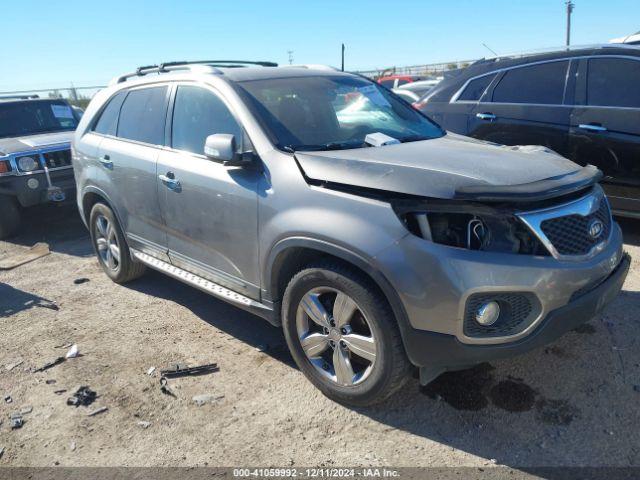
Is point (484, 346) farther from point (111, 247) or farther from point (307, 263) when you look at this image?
point (111, 247)

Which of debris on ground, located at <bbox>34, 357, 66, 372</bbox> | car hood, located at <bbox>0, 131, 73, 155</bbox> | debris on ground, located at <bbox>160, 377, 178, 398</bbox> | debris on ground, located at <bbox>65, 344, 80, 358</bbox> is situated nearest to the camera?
debris on ground, located at <bbox>160, 377, 178, 398</bbox>

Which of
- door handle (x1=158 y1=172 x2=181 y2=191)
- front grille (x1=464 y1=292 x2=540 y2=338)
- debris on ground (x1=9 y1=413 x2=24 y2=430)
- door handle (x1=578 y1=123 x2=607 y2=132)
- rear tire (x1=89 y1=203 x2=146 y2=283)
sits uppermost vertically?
door handle (x1=578 y1=123 x2=607 y2=132)

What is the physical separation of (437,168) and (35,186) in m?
5.71

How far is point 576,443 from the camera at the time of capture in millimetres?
2527

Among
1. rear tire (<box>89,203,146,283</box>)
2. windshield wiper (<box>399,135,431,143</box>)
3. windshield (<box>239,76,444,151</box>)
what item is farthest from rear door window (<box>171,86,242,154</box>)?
rear tire (<box>89,203,146,283</box>)

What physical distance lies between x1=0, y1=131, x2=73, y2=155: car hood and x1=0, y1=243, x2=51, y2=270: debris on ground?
49.0 inches

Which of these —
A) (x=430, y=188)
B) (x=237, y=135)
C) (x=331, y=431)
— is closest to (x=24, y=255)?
(x=237, y=135)

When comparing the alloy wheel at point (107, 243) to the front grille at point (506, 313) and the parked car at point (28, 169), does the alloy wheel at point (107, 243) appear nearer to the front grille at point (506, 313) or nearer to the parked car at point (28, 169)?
the parked car at point (28, 169)

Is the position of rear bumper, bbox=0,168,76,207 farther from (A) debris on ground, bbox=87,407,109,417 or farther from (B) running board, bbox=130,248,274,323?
(A) debris on ground, bbox=87,407,109,417

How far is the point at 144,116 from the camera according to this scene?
4.19 m

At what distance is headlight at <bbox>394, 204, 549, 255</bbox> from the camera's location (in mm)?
2359

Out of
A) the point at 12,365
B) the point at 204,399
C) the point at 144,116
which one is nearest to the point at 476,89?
the point at 144,116

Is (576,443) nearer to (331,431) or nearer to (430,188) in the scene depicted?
(331,431)

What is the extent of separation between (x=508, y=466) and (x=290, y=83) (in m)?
2.71
